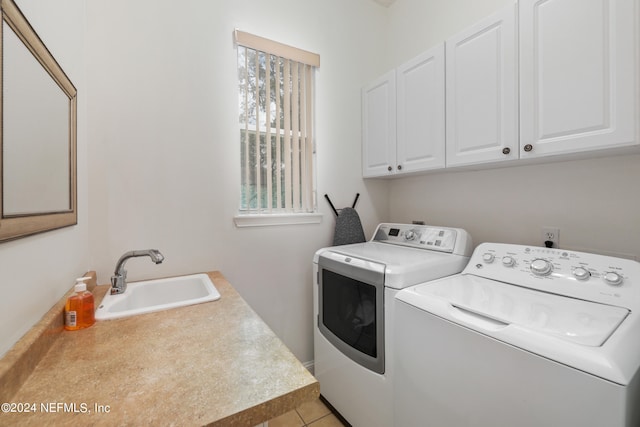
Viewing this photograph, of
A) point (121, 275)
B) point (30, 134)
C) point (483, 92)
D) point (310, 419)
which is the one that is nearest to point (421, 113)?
point (483, 92)

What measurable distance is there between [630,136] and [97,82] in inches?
92.2

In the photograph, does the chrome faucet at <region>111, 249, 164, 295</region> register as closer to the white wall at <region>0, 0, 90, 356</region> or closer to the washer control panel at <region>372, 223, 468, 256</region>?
the white wall at <region>0, 0, 90, 356</region>

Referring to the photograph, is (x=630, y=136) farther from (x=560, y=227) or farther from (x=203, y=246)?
(x=203, y=246)

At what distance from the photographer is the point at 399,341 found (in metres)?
1.14

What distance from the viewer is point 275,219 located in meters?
1.82

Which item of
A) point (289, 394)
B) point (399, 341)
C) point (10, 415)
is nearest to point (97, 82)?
point (10, 415)

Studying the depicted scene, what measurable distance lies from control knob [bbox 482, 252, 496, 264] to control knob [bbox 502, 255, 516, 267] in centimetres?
5

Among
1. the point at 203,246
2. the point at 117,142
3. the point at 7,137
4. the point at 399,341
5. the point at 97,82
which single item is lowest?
the point at 399,341

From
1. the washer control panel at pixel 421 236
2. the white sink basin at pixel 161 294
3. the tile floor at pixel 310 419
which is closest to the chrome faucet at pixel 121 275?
the white sink basin at pixel 161 294

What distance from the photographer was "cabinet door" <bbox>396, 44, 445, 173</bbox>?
1.58 m

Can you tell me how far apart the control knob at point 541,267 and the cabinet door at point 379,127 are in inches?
40.0

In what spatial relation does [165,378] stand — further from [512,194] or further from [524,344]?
[512,194]

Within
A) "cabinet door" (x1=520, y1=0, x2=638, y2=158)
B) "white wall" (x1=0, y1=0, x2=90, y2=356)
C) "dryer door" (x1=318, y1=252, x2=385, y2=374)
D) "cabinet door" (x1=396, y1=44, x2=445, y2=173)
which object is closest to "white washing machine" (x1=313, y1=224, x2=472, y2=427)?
"dryer door" (x1=318, y1=252, x2=385, y2=374)

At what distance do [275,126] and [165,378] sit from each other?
61.3 inches
